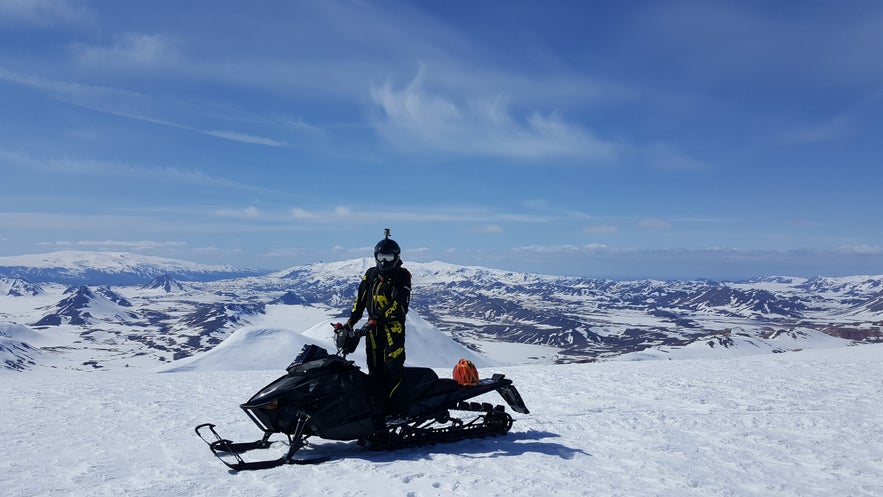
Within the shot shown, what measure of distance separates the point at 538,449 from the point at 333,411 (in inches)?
123

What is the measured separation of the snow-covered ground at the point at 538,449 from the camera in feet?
19.8

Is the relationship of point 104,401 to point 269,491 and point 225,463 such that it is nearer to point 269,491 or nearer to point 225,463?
point 225,463

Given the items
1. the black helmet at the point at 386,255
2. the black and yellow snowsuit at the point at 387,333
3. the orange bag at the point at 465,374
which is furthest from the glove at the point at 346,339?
Result: the orange bag at the point at 465,374

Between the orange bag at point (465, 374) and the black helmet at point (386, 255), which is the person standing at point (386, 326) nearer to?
the black helmet at point (386, 255)

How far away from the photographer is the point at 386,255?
26.0ft

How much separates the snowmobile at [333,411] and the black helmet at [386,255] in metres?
1.37

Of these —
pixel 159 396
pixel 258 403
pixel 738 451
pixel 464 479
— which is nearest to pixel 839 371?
pixel 738 451

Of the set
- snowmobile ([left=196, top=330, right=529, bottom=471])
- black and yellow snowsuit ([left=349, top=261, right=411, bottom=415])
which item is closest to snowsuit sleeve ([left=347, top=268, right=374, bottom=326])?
black and yellow snowsuit ([left=349, top=261, right=411, bottom=415])

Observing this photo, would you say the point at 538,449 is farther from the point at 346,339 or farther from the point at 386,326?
the point at 346,339

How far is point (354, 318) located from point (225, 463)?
2.71 metres

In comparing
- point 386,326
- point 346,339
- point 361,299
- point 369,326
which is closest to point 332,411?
point 346,339

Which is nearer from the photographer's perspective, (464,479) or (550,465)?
(464,479)

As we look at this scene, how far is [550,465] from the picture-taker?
684cm

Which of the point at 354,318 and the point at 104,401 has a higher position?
the point at 354,318
